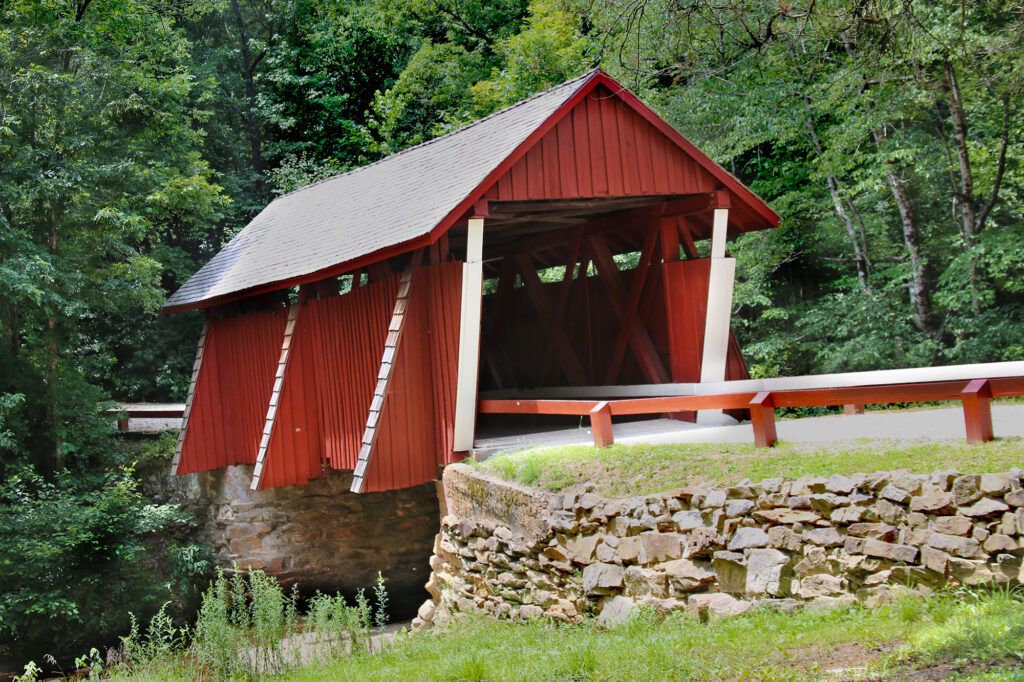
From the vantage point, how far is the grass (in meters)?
6.01

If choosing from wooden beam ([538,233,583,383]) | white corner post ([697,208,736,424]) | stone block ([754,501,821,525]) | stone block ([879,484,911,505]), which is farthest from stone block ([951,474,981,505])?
wooden beam ([538,233,583,383])

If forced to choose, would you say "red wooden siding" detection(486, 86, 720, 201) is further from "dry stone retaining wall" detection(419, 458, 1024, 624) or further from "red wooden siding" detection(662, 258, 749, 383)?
"dry stone retaining wall" detection(419, 458, 1024, 624)

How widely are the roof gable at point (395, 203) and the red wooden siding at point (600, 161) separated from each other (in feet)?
0.26

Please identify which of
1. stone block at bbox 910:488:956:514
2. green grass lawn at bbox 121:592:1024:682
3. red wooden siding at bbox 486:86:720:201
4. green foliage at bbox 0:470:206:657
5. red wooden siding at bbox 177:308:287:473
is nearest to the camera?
green grass lawn at bbox 121:592:1024:682

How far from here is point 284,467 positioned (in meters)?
12.1

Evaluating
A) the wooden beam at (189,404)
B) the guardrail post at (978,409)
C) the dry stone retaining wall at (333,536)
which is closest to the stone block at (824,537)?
the guardrail post at (978,409)

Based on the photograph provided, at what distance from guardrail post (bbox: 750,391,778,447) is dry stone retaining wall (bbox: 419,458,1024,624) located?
0.85 m

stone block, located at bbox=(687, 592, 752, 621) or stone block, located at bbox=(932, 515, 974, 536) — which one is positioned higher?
stone block, located at bbox=(932, 515, 974, 536)

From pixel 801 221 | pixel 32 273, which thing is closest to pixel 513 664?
pixel 32 273

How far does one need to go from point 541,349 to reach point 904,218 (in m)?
5.98

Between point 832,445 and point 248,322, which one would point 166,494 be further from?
point 832,445

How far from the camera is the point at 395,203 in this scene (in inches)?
447

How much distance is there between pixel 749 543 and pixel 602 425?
234 centimetres

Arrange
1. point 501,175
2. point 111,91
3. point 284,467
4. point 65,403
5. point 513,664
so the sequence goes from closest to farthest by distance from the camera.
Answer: point 513,664
point 501,175
point 284,467
point 65,403
point 111,91
